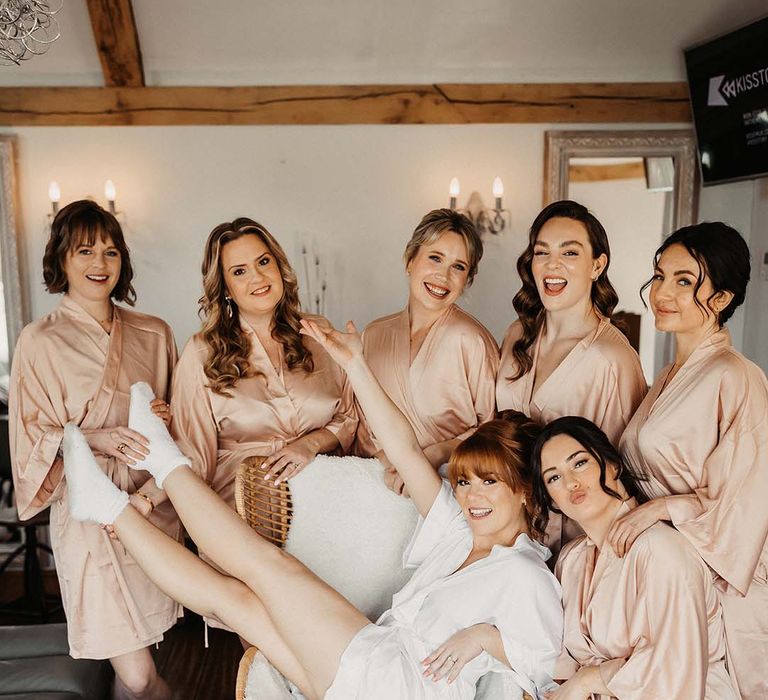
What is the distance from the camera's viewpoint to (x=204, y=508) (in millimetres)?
1822

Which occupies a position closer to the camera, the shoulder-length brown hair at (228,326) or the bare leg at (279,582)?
the bare leg at (279,582)

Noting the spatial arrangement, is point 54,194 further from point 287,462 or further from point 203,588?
point 203,588

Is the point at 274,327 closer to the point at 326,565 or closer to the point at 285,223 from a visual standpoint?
the point at 326,565

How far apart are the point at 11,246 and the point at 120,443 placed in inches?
87.5

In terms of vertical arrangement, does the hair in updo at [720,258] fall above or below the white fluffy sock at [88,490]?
above

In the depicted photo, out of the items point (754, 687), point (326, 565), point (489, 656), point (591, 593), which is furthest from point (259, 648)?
point (754, 687)

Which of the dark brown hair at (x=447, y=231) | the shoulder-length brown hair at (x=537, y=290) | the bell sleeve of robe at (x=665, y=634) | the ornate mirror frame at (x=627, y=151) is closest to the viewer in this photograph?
the bell sleeve of robe at (x=665, y=634)

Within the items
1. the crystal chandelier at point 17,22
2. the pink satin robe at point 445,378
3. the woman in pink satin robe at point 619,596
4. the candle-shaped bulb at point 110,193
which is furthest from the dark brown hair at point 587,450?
the candle-shaped bulb at point 110,193

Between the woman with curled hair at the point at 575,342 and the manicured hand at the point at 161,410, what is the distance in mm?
1059

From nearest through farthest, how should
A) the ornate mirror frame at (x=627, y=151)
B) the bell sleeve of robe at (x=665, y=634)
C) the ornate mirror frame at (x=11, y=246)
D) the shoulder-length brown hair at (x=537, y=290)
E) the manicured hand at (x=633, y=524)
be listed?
the bell sleeve of robe at (x=665, y=634), the manicured hand at (x=633, y=524), the shoulder-length brown hair at (x=537, y=290), the ornate mirror frame at (x=11, y=246), the ornate mirror frame at (x=627, y=151)

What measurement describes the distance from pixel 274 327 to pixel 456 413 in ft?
2.08

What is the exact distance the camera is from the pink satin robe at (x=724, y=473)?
154 centimetres

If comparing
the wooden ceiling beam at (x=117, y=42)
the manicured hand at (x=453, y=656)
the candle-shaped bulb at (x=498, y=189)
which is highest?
the wooden ceiling beam at (x=117, y=42)

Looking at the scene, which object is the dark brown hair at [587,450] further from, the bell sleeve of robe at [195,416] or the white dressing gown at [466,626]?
the bell sleeve of robe at [195,416]
